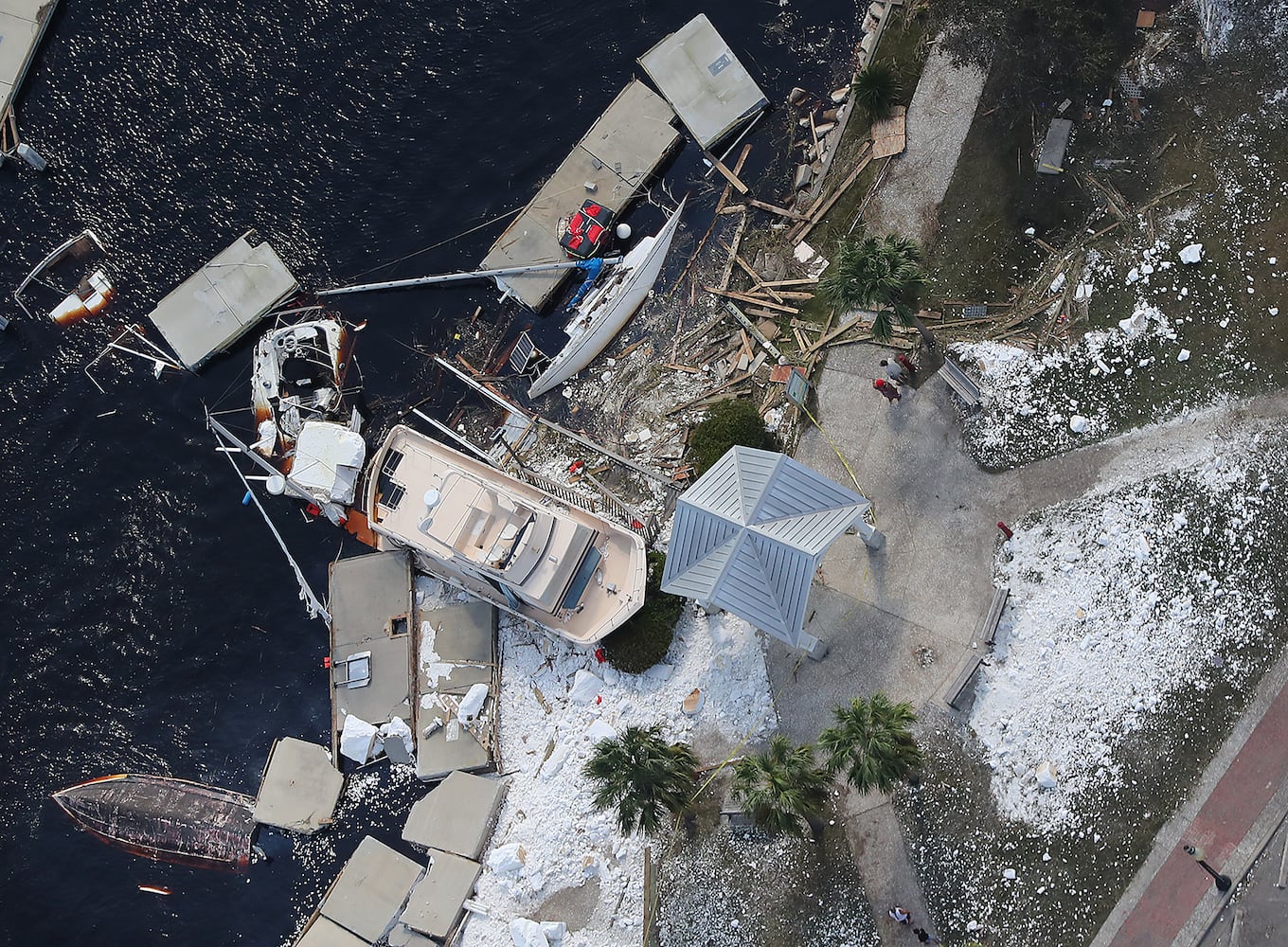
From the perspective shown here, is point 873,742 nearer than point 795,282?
Yes

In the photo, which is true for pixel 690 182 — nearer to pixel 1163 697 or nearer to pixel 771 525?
pixel 771 525

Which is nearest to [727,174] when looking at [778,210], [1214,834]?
[778,210]

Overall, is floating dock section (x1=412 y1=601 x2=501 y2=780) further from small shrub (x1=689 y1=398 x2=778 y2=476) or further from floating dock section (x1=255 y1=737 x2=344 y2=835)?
small shrub (x1=689 y1=398 x2=778 y2=476)

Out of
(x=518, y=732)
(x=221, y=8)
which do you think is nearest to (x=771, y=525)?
(x=518, y=732)

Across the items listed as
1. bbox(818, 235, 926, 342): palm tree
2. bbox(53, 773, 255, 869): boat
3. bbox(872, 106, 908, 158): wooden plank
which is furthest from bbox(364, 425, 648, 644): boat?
bbox(872, 106, 908, 158): wooden plank

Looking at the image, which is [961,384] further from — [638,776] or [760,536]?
[638,776]
